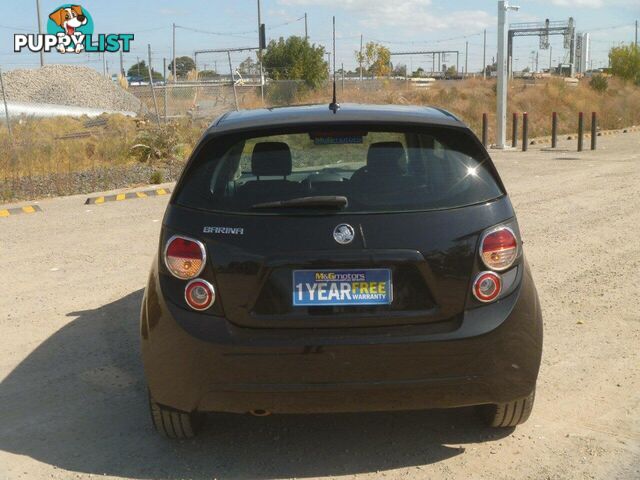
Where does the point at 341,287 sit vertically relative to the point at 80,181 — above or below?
Result: above

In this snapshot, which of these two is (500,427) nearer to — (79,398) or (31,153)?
(79,398)

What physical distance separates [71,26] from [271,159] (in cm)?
4497

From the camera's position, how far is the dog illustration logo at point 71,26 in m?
44.8

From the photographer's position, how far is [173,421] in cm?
418

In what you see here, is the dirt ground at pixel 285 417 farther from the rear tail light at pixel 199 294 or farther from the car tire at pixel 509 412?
the rear tail light at pixel 199 294

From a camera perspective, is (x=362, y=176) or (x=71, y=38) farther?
(x=71, y=38)

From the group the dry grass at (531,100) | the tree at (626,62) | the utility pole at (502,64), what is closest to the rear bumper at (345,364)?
the utility pole at (502,64)

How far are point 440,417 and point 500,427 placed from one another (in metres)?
0.34

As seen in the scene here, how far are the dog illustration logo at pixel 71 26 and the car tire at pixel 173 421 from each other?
140 feet

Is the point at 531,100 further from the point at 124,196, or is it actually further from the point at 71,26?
the point at 124,196

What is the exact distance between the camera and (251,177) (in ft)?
13.9

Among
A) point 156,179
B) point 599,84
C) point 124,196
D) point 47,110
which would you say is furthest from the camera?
point 599,84

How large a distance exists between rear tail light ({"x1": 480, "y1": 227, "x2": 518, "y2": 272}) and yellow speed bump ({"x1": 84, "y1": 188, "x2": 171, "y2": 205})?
10.9 meters

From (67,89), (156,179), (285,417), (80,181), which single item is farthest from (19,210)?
(67,89)
